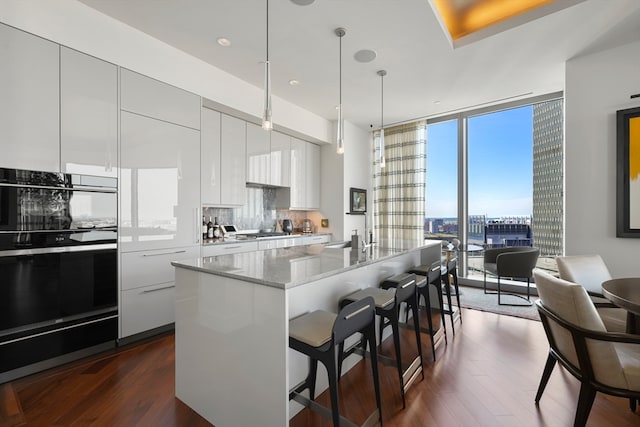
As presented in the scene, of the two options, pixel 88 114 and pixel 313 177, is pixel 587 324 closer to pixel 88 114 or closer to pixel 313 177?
pixel 88 114

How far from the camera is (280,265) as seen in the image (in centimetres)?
183

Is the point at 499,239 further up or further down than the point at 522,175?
further down

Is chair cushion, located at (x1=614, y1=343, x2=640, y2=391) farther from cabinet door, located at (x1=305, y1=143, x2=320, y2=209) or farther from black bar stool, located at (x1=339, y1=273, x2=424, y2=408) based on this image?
cabinet door, located at (x1=305, y1=143, x2=320, y2=209)

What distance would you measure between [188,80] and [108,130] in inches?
40.6

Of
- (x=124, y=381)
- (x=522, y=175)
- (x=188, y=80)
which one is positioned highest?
→ (x=188, y=80)

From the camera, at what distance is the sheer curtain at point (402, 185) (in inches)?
208

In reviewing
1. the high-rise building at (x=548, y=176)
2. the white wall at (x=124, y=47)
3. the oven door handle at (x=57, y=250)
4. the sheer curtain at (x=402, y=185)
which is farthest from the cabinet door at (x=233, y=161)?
the high-rise building at (x=548, y=176)

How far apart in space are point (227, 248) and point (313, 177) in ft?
7.46

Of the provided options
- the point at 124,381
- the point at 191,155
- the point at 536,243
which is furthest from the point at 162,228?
the point at 536,243

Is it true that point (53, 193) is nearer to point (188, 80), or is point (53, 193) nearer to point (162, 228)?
point (162, 228)

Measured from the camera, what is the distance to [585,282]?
2344 millimetres

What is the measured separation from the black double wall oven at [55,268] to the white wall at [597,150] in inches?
184

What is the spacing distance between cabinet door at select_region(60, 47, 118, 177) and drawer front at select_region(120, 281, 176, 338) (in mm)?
1133

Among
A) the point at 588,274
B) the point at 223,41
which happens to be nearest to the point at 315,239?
the point at 223,41
